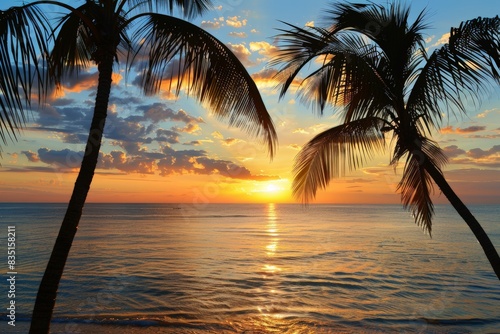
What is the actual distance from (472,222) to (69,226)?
5.20m

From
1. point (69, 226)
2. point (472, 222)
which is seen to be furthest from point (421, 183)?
point (69, 226)

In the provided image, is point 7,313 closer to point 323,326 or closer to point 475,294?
point 323,326

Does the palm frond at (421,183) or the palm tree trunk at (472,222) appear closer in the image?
the palm tree trunk at (472,222)

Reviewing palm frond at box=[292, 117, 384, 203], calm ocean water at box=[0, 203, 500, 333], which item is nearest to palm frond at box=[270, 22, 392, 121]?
palm frond at box=[292, 117, 384, 203]

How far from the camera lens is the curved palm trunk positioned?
407 centimetres

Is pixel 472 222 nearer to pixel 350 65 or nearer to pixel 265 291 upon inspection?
pixel 350 65

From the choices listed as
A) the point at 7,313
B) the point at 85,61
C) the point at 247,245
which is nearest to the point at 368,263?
the point at 247,245

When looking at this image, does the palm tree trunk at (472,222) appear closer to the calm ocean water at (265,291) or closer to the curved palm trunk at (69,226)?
the curved palm trunk at (69,226)

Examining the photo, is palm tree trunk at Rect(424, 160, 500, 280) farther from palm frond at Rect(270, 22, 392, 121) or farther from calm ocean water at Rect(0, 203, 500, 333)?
calm ocean water at Rect(0, 203, 500, 333)

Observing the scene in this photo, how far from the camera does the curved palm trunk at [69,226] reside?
4.07 m

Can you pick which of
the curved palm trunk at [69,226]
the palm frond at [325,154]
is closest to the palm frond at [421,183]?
the palm frond at [325,154]

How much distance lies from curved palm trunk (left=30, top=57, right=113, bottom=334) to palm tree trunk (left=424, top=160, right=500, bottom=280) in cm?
440

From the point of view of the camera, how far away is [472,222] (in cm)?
555

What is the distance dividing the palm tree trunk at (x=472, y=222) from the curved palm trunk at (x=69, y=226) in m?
4.40
